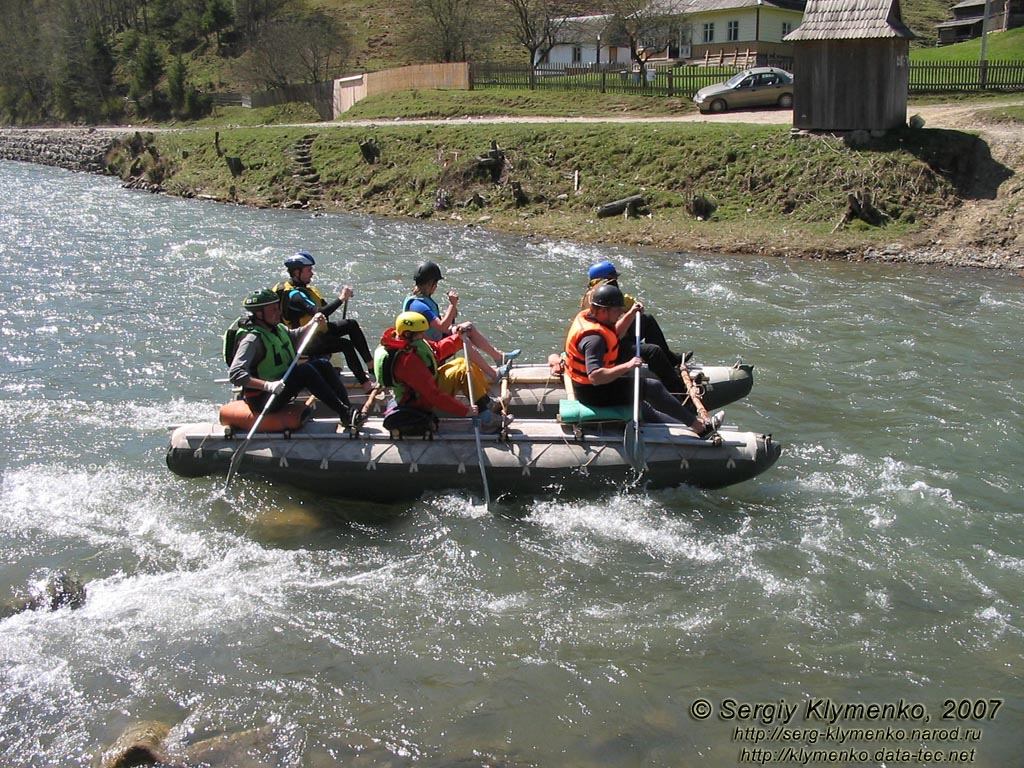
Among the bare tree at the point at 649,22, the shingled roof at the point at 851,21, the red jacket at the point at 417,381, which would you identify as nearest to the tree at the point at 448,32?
the bare tree at the point at 649,22

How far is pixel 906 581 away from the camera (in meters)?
8.02

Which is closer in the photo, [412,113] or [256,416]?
[256,416]

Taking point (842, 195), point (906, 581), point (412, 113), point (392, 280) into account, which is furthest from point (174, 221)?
point (906, 581)

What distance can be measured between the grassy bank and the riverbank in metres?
0.04

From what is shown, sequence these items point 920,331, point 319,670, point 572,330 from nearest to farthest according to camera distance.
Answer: point 319,670 → point 572,330 → point 920,331

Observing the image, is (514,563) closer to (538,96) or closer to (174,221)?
(174,221)

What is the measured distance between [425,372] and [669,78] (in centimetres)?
3044

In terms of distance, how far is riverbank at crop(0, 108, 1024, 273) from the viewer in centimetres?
2059

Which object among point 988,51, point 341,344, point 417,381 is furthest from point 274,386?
point 988,51

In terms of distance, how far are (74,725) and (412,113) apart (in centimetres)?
3624

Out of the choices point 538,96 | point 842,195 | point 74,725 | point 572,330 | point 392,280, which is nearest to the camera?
point 74,725

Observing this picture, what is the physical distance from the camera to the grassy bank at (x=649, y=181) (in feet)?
70.6

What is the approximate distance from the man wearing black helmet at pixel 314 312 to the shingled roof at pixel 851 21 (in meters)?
16.8

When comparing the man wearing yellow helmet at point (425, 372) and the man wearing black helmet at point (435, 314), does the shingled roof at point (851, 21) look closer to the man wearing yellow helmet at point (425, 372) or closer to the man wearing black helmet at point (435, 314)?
the man wearing black helmet at point (435, 314)
